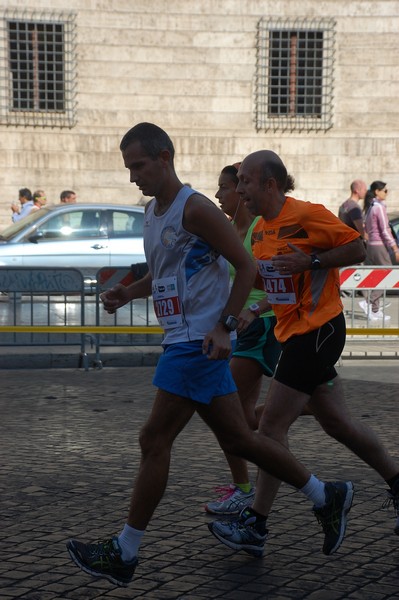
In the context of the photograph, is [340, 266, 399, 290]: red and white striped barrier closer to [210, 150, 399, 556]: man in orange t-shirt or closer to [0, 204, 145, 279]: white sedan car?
[0, 204, 145, 279]: white sedan car

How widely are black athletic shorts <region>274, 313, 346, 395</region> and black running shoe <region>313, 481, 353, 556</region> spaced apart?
43cm

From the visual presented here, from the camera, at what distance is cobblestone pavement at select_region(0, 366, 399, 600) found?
4.71 meters

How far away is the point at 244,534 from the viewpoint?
16.8ft

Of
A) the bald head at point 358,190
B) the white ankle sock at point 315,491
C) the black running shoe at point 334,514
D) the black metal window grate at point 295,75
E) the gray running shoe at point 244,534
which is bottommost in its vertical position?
the gray running shoe at point 244,534

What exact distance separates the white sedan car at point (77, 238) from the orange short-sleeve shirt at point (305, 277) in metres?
11.7

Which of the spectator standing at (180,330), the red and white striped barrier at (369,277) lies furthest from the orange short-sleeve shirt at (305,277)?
the red and white striped barrier at (369,277)

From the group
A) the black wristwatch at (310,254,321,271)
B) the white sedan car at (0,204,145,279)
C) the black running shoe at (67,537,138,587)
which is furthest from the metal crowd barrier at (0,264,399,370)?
the black running shoe at (67,537,138,587)

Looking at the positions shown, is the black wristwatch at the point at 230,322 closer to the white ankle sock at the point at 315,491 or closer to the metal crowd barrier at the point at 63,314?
the white ankle sock at the point at 315,491

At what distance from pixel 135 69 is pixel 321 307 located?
876 inches

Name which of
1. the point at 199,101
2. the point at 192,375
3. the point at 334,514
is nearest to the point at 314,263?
the point at 192,375

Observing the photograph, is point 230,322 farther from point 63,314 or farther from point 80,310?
point 63,314

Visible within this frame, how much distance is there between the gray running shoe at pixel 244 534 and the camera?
16.8 feet

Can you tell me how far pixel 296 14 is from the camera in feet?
90.0

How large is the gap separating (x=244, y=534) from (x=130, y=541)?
2.11 ft
